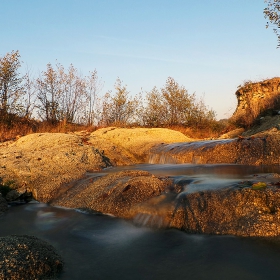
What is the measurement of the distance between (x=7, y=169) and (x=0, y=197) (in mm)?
1714

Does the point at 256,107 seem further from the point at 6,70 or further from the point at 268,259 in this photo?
the point at 268,259

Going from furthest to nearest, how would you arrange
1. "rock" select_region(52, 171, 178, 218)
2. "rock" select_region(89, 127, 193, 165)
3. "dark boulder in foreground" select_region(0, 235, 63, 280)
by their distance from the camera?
1. "rock" select_region(89, 127, 193, 165)
2. "rock" select_region(52, 171, 178, 218)
3. "dark boulder in foreground" select_region(0, 235, 63, 280)

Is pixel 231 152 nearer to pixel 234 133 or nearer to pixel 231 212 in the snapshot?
pixel 231 212

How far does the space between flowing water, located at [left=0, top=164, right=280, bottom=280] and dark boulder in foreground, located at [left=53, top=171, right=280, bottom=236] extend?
0.63 ft

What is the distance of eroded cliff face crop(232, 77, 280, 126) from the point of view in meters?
20.8

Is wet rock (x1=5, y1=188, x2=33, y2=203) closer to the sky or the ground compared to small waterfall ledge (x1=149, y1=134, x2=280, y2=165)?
closer to the ground

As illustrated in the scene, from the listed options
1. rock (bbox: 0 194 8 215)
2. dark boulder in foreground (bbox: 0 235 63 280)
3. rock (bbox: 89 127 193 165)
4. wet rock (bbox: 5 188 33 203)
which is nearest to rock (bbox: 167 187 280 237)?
dark boulder in foreground (bbox: 0 235 63 280)

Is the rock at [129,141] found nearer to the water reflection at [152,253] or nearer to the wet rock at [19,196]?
the wet rock at [19,196]

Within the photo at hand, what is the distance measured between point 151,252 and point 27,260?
149 centimetres

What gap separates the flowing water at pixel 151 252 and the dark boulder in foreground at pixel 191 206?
0.63 ft

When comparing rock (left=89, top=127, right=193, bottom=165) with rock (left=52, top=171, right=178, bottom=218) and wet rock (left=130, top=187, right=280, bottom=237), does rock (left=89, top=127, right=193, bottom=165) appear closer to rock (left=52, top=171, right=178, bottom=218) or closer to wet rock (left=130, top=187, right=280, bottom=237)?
rock (left=52, top=171, right=178, bottom=218)

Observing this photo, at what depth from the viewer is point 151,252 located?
4047mm

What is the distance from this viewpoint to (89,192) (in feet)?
22.0

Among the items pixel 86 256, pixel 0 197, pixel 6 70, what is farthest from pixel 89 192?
pixel 6 70
